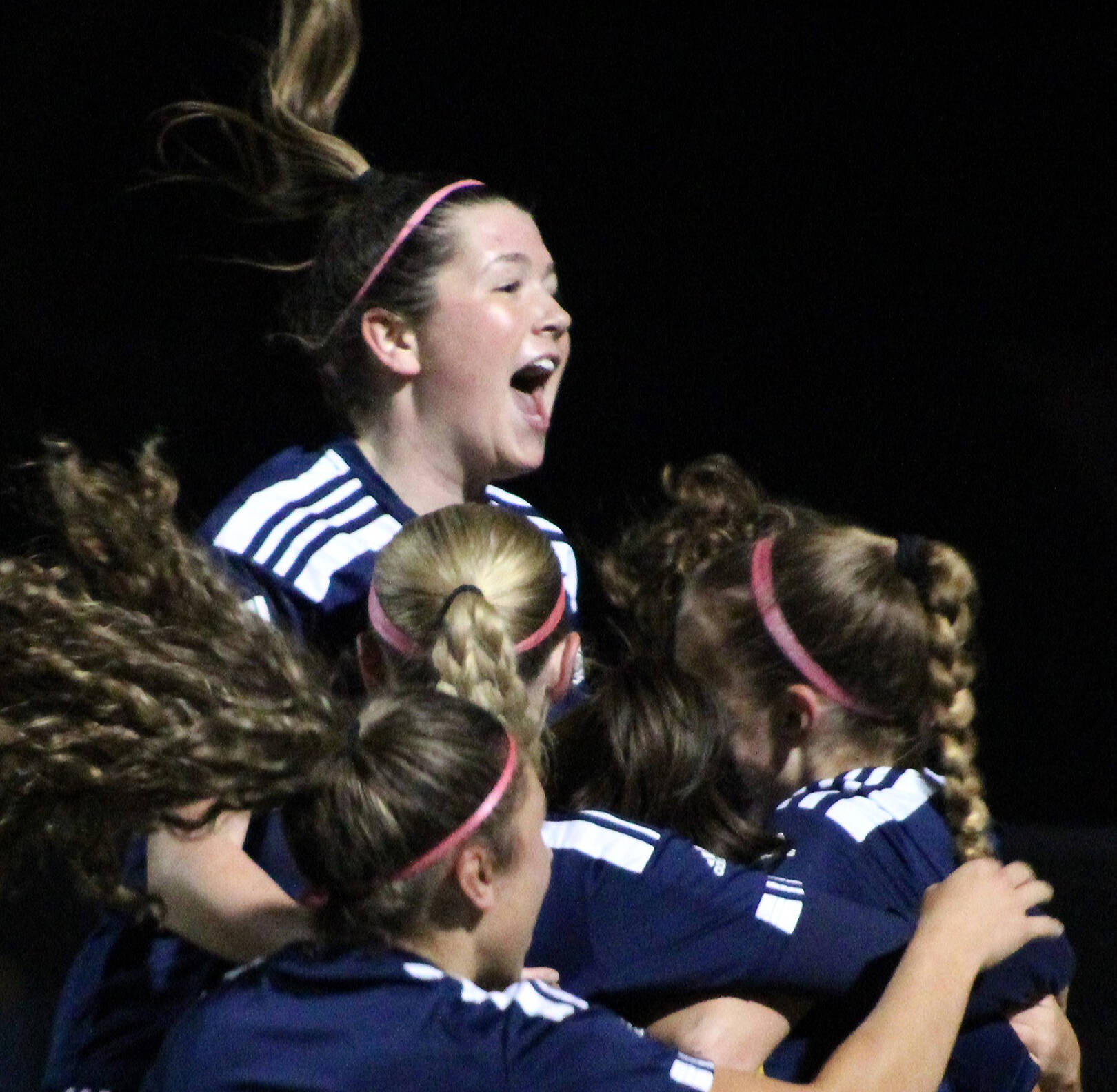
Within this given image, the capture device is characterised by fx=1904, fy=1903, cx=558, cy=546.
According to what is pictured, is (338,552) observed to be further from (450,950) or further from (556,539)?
(450,950)

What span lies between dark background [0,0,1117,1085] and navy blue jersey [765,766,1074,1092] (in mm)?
1504

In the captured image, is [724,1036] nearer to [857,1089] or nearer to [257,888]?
[857,1089]

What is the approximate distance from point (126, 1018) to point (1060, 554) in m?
2.01

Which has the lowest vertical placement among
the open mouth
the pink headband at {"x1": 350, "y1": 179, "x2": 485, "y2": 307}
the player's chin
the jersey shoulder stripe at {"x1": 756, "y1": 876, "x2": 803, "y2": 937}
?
the jersey shoulder stripe at {"x1": 756, "y1": 876, "x2": 803, "y2": 937}

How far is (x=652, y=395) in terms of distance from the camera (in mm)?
3309

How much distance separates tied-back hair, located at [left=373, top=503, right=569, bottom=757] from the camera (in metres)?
1.68

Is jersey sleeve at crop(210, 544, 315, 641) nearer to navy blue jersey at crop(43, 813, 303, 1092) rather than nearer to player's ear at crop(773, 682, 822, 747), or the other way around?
navy blue jersey at crop(43, 813, 303, 1092)

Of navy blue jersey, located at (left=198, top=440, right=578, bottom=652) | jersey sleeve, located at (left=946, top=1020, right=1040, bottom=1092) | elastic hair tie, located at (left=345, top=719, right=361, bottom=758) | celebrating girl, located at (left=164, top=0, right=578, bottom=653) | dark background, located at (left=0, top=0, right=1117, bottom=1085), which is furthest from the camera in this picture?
dark background, located at (left=0, top=0, right=1117, bottom=1085)

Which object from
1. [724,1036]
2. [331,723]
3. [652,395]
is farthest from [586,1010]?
[652,395]

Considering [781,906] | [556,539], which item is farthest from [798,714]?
[556,539]

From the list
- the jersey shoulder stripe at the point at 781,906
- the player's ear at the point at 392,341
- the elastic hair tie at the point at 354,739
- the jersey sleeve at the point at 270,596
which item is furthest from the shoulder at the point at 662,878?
the player's ear at the point at 392,341

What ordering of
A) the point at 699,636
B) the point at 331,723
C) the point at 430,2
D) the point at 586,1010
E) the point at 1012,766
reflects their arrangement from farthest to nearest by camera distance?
1. the point at 1012,766
2. the point at 430,2
3. the point at 699,636
4. the point at 331,723
5. the point at 586,1010

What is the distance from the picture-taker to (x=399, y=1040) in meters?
1.42

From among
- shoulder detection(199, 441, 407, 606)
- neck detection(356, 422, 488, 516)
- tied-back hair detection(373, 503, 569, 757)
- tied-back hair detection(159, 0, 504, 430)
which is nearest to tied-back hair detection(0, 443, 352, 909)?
tied-back hair detection(373, 503, 569, 757)
